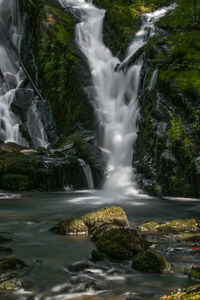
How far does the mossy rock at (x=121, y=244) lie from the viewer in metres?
Answer: 4.21

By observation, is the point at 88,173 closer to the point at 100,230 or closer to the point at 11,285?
the point at 100,230

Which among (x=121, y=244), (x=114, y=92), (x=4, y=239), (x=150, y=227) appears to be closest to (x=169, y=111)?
(x=150, y=227)

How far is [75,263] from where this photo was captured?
13.4ft

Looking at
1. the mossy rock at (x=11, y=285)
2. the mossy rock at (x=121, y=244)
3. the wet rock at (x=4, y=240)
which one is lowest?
the mossy rock at (x=11, y=285)

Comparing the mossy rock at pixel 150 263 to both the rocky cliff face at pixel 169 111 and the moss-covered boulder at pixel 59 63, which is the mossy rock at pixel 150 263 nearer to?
the rocky cliff face at pixel 169 111

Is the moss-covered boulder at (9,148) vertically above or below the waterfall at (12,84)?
below

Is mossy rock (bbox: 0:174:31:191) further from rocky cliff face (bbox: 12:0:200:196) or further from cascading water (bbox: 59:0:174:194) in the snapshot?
rocky cliff face (bbox: 12:0:200:196)

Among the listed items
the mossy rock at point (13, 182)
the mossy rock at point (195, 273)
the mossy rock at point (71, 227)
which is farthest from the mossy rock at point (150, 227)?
the mossy rock at point (13, 182)

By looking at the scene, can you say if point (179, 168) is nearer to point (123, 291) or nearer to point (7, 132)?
point (123, 291)

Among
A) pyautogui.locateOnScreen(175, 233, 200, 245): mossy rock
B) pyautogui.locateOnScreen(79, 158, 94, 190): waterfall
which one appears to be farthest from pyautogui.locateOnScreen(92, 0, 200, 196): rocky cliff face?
pyautogui.locateOnScreen(175, 233, 200, 245): mossy rock

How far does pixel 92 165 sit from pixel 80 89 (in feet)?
23.1

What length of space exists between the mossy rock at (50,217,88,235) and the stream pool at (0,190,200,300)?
0.19 m

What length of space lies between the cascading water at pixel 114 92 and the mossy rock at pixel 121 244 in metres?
6.87

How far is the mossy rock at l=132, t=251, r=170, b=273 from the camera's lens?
12.4 feet
